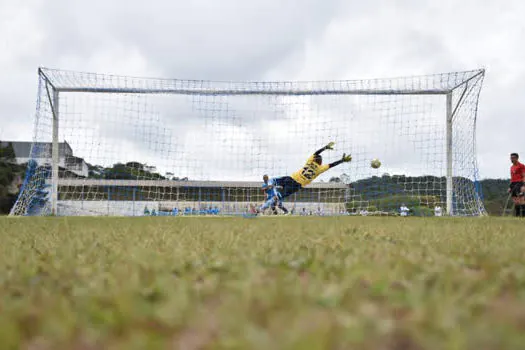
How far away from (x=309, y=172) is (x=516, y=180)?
15.6 feet

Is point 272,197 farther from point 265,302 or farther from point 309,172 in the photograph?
point 265,302

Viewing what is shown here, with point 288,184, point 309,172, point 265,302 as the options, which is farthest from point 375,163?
point 265,302

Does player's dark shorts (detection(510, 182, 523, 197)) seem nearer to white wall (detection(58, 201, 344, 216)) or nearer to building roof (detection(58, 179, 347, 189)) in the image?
building roof (detection(58, 179, 347, 189))

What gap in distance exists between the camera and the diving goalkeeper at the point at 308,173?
1154 cm

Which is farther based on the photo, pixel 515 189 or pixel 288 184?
pixel 288 184

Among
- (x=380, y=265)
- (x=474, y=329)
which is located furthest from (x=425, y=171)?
(x=474, y=329)

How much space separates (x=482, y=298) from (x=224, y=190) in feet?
45.6

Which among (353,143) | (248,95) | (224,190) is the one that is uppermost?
(248,95)

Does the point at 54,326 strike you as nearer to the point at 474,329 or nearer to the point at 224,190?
the point at 474,329

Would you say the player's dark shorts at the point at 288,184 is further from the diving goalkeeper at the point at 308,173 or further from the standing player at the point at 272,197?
the standing player at the point at 272,197

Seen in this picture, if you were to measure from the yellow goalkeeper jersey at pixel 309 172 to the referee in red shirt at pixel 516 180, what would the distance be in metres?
4.21

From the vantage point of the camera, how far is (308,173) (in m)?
11.8

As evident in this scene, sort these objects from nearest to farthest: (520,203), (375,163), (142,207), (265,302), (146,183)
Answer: (265,302)
(520,203)
(375,163)
(146,183)
(142,207)

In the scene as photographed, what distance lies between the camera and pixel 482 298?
1.09 metres
